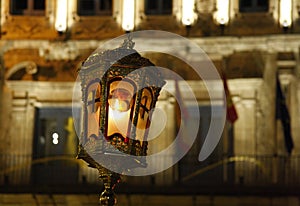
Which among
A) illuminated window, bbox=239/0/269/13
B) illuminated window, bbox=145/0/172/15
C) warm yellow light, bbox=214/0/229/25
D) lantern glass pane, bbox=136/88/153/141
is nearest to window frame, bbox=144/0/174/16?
illuminated window, bbox=145/0/172/15

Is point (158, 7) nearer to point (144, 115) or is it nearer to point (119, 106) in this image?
point (144, 115)

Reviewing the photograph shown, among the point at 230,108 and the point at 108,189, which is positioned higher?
the point at 230,108

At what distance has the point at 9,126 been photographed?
1066 inches

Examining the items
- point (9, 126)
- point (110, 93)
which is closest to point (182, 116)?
point (9, 126)

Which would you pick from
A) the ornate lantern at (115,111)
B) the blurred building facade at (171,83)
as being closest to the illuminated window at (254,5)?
the blurred building facade at (171,83)

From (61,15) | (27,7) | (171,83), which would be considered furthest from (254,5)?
(27,7)

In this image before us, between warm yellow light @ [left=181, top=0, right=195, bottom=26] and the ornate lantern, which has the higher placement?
warm yellow light @ [left=181, top=0, right=195, bottom=26]

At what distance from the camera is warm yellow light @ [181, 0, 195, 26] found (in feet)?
87.2

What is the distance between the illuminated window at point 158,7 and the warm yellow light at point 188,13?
40cm

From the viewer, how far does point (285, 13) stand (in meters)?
26.1

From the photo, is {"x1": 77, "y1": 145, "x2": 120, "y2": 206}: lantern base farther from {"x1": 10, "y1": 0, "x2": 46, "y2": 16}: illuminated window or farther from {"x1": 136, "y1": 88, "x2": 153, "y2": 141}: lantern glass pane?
{"x1": 10, "y1": 0, "x2": 46, "y2": 16}: illuminated window

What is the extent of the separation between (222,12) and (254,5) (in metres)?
0.76

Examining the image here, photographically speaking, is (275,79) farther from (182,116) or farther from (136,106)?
(136,106)

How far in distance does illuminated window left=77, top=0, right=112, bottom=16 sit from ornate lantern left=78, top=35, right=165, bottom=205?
13612mm
